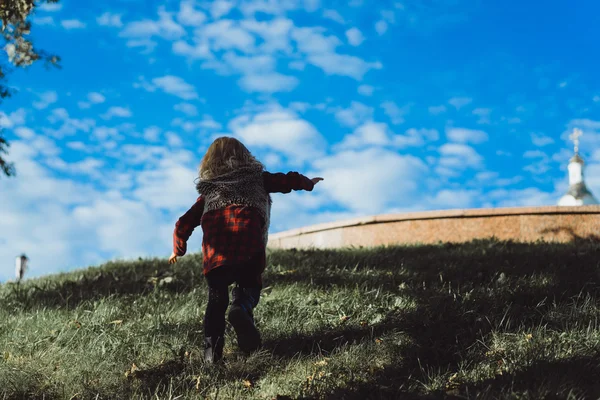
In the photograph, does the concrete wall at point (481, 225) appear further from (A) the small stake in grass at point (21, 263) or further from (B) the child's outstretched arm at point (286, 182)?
(A) the small stake in grass at point (21, 263)

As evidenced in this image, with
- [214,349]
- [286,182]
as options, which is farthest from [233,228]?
[214,349]

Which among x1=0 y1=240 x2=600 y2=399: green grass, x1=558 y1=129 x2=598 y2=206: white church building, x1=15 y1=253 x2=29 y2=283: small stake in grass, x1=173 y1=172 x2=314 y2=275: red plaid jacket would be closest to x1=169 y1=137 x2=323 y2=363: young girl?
x1=173 y1=172 x2=314 y2=275: red plaid jacket

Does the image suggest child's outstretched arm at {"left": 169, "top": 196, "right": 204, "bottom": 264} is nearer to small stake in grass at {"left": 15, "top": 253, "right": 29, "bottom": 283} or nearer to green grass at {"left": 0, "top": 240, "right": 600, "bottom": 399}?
green grass at {"left": 0, "top": 240, "right": 600, "bottom": 399}

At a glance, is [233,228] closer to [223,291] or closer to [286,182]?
[223,291]

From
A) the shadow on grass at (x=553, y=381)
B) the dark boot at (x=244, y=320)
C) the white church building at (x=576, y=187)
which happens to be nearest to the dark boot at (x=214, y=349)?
the dark boot at (x=244, y=320)

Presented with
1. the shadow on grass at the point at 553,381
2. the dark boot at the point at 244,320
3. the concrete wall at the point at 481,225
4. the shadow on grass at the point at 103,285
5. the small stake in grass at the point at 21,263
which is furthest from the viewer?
the small stake in grass at the point at 21,263

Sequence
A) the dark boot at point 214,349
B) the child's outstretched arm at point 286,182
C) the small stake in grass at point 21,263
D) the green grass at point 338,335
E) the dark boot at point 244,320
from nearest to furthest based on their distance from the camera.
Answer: the green grass at point 338,335
the dark boot at point 244,320
the dark boot at point 214,349
the child's outstretched arm at point 286,182
the small stake in grass at point 21,263

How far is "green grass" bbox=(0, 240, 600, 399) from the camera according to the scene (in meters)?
4.13

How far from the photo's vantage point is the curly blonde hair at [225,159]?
498cm

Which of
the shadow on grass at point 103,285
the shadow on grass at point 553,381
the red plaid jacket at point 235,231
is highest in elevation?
the red plaid jacket at point 235,231

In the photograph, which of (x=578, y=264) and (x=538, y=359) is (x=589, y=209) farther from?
(x=538, y=359)

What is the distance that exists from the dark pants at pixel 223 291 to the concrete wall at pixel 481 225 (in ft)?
20.3

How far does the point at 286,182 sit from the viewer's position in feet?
16.2

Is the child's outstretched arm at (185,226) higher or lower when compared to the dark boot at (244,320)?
higher
